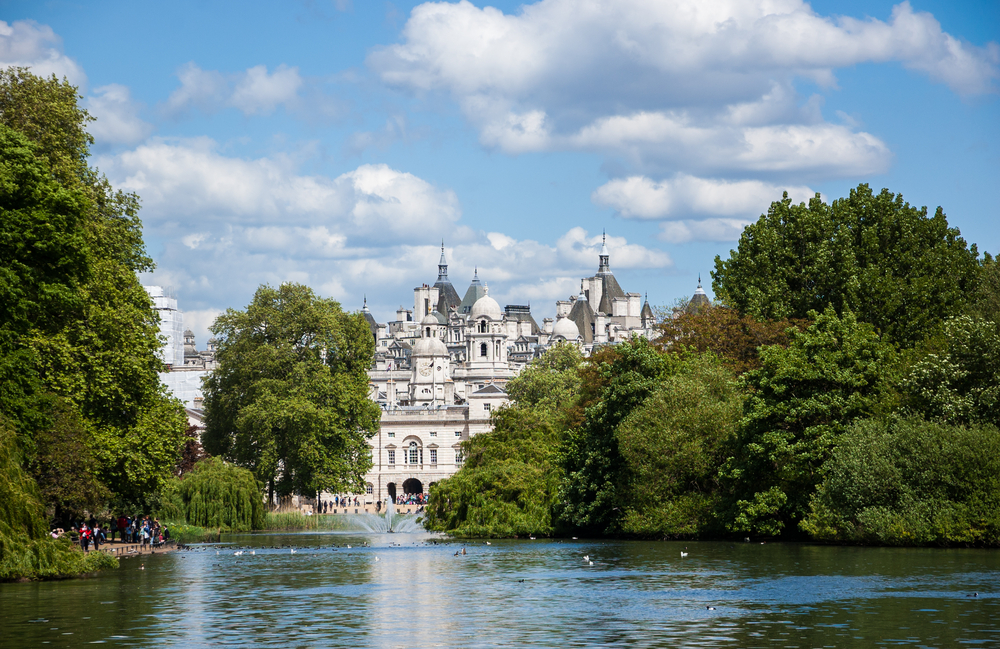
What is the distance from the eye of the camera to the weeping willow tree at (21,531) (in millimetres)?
24484

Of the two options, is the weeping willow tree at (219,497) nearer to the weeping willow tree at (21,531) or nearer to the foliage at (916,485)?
the weeping willow tree at (21,531)

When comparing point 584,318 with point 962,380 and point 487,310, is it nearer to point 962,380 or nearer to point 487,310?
point 487,310

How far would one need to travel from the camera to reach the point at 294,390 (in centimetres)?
6178

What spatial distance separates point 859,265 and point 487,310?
4441 inches

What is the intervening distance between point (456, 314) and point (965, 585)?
581 feet

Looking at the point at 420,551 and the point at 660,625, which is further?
the point at 420,551

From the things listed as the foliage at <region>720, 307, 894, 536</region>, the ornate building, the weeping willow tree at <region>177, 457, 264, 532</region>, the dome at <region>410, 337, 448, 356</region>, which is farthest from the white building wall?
the foliage at <region>720, 307, 894, 536</region>

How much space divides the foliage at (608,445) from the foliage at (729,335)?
320cm

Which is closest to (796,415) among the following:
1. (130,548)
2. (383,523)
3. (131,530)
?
(130,548)

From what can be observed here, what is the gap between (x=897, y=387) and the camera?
1487 inches

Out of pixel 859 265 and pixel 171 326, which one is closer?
pixel 859 265

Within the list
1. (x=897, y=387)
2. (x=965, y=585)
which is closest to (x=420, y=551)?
(x=897, y=387)

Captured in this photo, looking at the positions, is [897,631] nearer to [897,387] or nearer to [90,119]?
[897,387]

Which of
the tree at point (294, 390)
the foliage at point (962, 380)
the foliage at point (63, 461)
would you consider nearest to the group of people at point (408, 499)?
the tree at point (294, 390)
